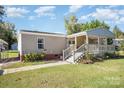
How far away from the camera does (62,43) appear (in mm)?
22156

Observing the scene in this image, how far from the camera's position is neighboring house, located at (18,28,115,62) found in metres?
19.5

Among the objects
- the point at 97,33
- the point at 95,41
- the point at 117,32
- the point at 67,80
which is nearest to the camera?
the point at 67,80

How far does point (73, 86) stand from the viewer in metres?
9.80

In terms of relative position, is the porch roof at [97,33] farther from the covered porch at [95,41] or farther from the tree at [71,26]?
the tree at [71,26]

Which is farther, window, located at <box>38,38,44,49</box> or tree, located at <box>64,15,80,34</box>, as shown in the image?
tree, located at <box>64,15,80,34</box>

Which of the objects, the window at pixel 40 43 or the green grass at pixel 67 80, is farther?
the window at pixel 40 43

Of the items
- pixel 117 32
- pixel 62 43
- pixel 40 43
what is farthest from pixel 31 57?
pixel 117 32

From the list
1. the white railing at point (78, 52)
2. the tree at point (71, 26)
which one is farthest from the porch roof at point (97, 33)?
the tree at point (71, 26)

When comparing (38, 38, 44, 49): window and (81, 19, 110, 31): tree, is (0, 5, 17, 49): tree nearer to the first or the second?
(38, 38, 44, 49): window

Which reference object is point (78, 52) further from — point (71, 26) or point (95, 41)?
point (71, 26)

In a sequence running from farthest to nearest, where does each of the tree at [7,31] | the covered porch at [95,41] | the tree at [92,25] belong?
the tree at [92,25]
the tree at [7,31]
the covered porch at [95,41]

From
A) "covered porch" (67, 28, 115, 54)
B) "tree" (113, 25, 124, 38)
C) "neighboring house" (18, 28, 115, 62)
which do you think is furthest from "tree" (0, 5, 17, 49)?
"tree" (113, 25, 124, 38)

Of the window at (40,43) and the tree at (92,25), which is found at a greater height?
the tree at (92,25)

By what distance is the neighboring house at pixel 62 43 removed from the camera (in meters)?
19.5
